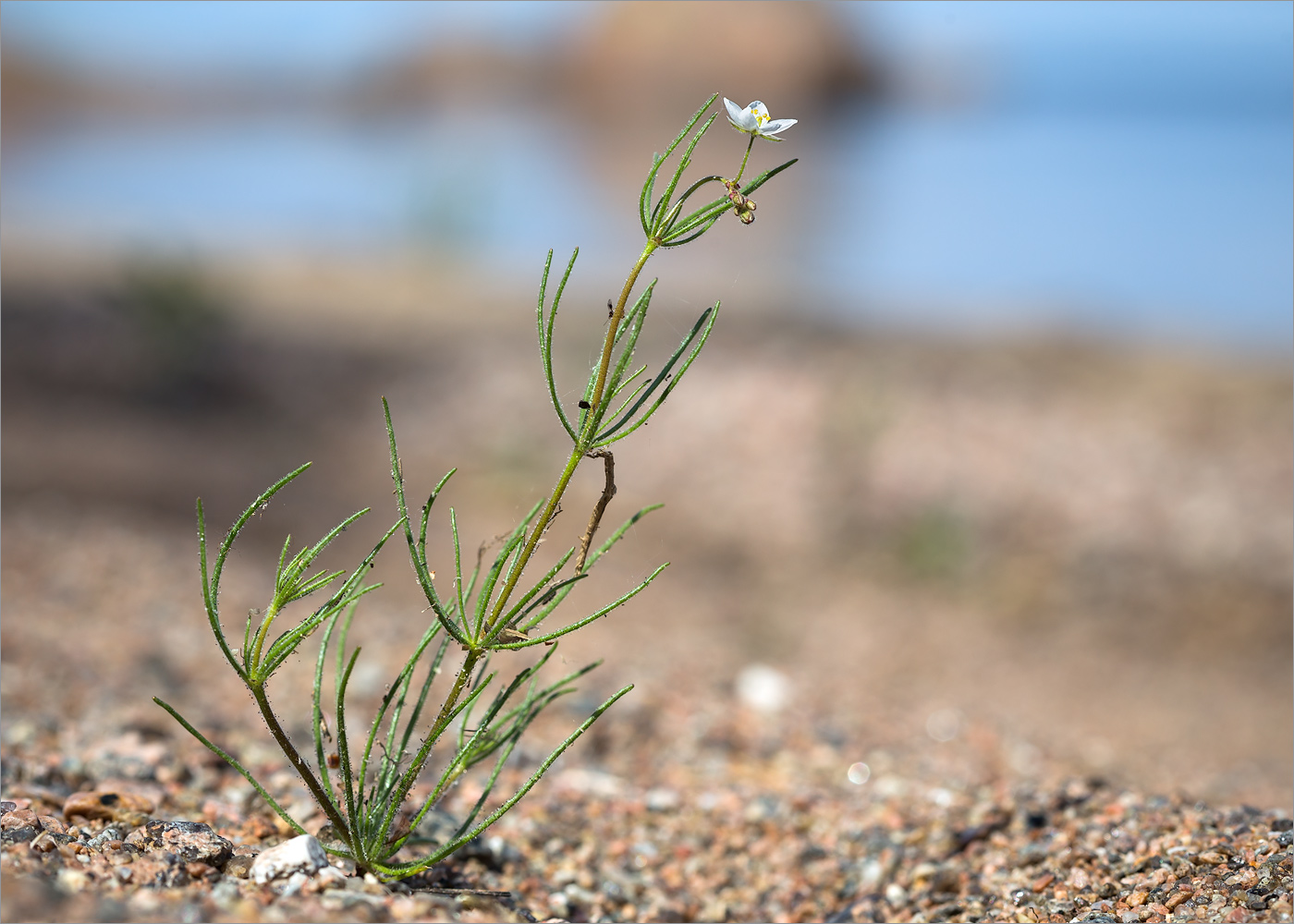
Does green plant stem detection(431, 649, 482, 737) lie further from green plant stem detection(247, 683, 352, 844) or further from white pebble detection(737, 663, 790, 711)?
white pebble detection(737, 663, 790, 711)

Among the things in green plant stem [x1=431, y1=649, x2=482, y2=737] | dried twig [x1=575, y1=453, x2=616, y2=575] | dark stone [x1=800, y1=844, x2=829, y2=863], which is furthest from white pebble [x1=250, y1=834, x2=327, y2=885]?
dark stone [x1=800, y1=844, x2=829, y2=863]

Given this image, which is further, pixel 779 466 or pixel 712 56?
pixel 712 56

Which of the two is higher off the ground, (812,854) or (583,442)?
(583,442)

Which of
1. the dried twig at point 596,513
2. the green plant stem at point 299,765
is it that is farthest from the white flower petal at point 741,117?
the green plant stem at point 299,765

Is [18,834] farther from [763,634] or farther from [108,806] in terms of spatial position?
[763,634]

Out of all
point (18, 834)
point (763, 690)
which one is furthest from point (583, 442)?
point (763, 690)

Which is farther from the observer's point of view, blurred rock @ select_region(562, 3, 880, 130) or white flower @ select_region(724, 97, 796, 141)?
blurred rock @ select_region(562, 3, 880, 130)
